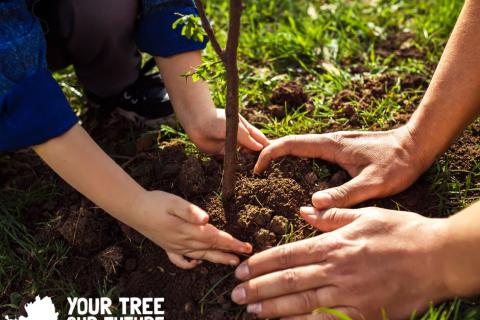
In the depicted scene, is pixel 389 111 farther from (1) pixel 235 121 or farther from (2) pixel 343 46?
(1) pixel 235 121

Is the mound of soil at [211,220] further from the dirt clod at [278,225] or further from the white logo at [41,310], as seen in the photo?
the white logo at [41,310]

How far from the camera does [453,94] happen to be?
206cm

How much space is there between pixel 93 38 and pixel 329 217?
127cm

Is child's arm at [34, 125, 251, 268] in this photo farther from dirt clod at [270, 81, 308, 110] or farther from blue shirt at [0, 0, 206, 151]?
dirt clod at [270, 81, 308, 110]

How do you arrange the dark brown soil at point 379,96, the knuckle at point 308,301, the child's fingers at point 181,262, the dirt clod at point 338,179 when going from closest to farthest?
the knuckle at point 308,301 < the child's fingers at point 181,262 < the dirt clod at point 338,179 < the dark brown soil at point 379,96

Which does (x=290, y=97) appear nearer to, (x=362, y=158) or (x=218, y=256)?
(x=362, y=158)

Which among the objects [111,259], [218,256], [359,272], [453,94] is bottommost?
[111,259]

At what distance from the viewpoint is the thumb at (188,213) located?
183cm

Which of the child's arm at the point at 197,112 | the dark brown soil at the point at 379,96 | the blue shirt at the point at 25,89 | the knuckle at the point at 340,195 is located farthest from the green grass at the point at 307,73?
the blue shirt at the point at 25,89

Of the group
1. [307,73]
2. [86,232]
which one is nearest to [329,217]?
[86,232]

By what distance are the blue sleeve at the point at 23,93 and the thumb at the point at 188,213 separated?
0.44 meters

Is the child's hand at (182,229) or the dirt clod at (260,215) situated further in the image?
the dirt clod at (260,215)

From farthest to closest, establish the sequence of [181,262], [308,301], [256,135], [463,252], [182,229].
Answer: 1. [256,135]
2. [181,262]
3. [182,229]
4. [308,301]
5. [463,252]

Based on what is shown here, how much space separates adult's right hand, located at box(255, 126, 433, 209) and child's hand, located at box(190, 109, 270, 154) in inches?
2.8
